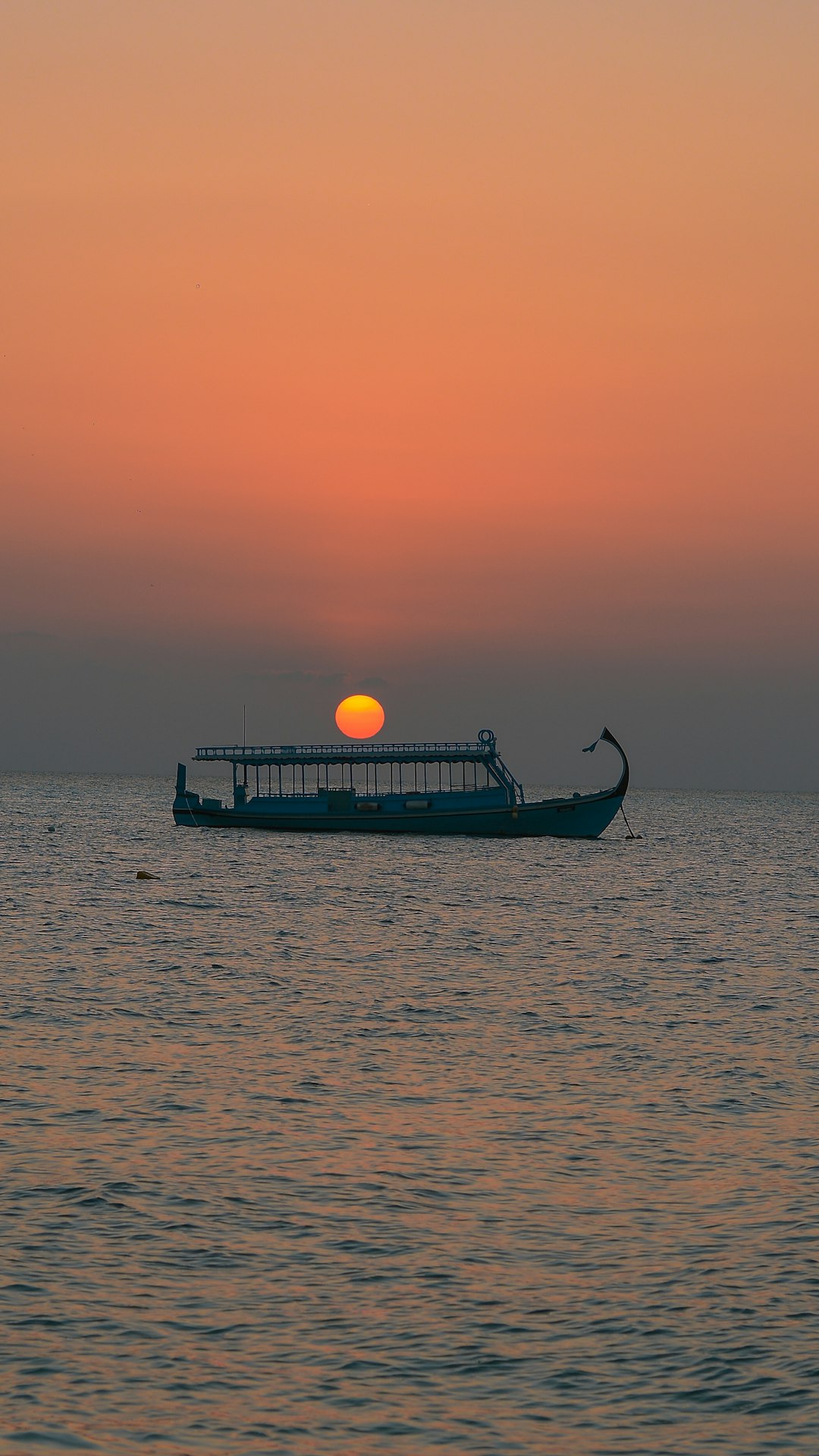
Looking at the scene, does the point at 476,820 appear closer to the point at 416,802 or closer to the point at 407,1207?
the point at 416,802

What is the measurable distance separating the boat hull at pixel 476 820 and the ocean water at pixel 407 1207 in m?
55.5

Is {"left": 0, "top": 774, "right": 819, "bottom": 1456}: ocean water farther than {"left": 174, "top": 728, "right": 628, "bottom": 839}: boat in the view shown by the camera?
No

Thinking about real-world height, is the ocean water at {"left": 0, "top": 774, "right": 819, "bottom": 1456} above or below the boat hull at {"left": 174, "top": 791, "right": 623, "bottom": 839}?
below

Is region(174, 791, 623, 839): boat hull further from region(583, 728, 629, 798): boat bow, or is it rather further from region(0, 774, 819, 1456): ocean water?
region(0, 774, 819, 1456): ocean water

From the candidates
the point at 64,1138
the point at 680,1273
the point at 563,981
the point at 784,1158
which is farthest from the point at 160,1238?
the point at 563,981

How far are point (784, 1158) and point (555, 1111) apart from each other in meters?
3.97

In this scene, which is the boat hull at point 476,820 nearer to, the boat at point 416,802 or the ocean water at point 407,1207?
the boat at point 416,802

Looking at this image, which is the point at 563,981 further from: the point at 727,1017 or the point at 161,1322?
the point at 161,1322

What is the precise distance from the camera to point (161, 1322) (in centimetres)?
1292

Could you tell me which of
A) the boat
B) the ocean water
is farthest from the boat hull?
the ocean water

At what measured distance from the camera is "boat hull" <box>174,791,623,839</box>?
96.1 m

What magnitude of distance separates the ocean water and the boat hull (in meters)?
55.5

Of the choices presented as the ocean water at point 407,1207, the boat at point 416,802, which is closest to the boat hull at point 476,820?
the boat at point 416,802

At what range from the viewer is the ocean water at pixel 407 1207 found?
1134 centimetres
